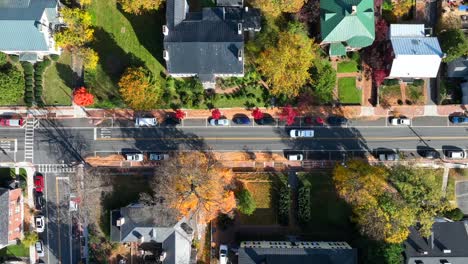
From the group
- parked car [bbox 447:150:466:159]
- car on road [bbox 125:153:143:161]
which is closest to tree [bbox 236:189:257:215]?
car on road [bbox 125:153:143:161]

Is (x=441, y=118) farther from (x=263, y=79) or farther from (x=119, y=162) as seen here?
(x=119, y=162)

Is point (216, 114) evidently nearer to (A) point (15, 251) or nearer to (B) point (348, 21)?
(B) point (348, 21)

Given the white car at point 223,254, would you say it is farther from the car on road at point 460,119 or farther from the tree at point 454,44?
the tree at point 454,44

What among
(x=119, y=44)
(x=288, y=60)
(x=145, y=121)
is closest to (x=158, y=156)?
(x=145, y=121)

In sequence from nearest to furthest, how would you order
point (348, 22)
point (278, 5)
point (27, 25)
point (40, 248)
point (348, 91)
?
point (348, 22) → point (278, 5) → point (27, 25) → point (348, 91) → point (40, 248)

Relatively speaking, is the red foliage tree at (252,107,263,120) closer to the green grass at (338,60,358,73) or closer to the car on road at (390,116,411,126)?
the green grass at (338,60,358,73)
